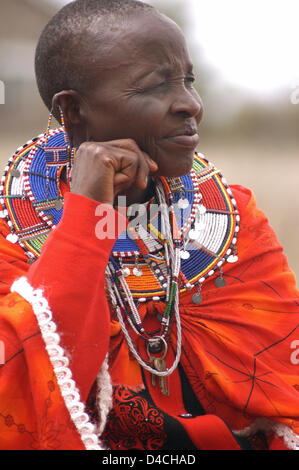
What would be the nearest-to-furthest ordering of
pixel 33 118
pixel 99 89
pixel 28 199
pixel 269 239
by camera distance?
1. pixel 99 89
2. pixel 28 199
3. pixel 269 239
4. pixel 33 118

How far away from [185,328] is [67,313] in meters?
0.46

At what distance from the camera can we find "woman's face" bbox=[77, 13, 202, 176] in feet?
4.73

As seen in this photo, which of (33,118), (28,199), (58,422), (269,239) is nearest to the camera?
(58,422)

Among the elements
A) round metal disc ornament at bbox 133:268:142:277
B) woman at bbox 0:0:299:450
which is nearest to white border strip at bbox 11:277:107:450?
woman at bbox 0:0:299:450

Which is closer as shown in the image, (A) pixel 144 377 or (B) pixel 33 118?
(A) pixel 144 377

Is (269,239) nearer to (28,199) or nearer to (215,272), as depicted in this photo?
(215,272)

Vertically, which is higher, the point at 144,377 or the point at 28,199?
the point at 28,199

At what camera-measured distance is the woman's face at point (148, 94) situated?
1.44m

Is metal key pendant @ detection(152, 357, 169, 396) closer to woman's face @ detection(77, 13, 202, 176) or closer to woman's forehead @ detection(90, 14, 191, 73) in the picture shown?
woman's face @ detection(77, 13, 202, 176)

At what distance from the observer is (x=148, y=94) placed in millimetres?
1470

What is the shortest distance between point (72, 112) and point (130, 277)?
20.4 inches

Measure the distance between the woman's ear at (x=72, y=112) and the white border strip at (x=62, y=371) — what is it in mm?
550

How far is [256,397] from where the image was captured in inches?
59.7

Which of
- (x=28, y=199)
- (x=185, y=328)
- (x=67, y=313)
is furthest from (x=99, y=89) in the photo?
(x=185, y=328)
